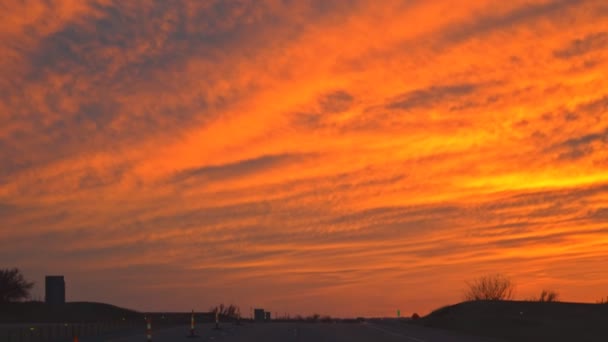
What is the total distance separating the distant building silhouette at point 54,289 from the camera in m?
92.3

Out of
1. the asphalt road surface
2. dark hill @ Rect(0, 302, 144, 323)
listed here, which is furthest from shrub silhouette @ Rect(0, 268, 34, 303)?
the asphalt road surface

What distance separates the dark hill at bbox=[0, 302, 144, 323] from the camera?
10336cm

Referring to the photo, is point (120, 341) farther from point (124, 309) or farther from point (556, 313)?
point (124, 309)

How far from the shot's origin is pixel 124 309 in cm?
13438

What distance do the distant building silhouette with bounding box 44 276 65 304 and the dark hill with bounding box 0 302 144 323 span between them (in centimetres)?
698

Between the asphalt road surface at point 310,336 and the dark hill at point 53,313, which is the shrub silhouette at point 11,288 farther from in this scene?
the asphalt road surface at point 310,336

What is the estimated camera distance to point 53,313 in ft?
355

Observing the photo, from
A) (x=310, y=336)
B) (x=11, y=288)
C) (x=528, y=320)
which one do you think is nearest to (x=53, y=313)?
(x=11, y=288)

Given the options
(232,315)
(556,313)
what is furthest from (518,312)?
(232,315)

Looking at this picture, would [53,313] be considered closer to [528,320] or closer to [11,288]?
[11,288]

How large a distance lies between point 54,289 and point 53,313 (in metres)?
17.1

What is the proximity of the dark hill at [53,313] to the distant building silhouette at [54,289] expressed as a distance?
6.98 meters

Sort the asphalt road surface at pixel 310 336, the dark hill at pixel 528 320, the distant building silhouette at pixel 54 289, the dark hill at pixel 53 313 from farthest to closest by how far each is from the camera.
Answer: the dark hill at pixel 53 313 → the distant building silhouette at pixel 54 289 → the dark hill at pixel 528 320 → the asphalt road surface at pixel 310 336

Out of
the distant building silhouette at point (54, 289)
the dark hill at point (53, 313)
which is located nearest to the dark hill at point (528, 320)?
the distant building silhouette at point (54, 289)
